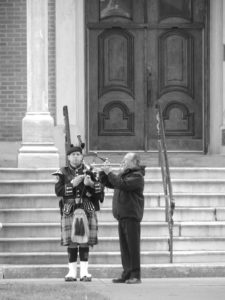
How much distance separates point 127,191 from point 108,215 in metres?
1.92

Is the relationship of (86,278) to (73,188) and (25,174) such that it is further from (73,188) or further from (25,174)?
(25,174)

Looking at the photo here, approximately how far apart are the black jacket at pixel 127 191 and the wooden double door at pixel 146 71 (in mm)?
5137

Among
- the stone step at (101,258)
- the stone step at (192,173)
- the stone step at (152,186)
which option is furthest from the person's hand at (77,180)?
the stone step at (192,173)

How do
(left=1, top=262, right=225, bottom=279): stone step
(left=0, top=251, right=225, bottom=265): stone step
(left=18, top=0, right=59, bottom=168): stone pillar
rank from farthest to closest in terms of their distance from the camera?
(left=18, top=0, right=59, bottom=168): stone pillar → (left=0, top=251, right=225, bottom=265): stone step → (left=1, top=262, right=225, bottom=279): stone step

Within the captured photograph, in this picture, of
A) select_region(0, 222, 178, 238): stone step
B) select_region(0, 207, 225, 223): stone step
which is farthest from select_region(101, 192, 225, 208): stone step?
select_region(0, 222, 178, 238): stone step

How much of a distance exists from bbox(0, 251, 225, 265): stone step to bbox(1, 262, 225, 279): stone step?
210mm

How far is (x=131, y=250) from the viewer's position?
42.8 feet

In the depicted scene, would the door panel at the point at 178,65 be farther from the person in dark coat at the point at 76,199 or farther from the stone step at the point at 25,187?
the person in dark coat at the point at 76,199

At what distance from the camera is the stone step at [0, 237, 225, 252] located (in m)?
14.3

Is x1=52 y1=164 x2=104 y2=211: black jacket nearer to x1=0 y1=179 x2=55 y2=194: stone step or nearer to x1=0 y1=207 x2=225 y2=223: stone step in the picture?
x1=0 y1=207 x2=225 y2=223: stone step

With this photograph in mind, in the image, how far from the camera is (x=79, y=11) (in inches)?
711

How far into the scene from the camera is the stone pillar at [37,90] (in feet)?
53.3

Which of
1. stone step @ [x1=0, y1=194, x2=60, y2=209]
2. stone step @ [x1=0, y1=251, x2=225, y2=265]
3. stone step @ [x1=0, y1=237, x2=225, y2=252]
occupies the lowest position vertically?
stone step @ [x1=0, y1=251, x2=225, y2=265]

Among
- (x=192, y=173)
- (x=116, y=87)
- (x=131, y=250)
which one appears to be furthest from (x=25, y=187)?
(x=116, y=87)
